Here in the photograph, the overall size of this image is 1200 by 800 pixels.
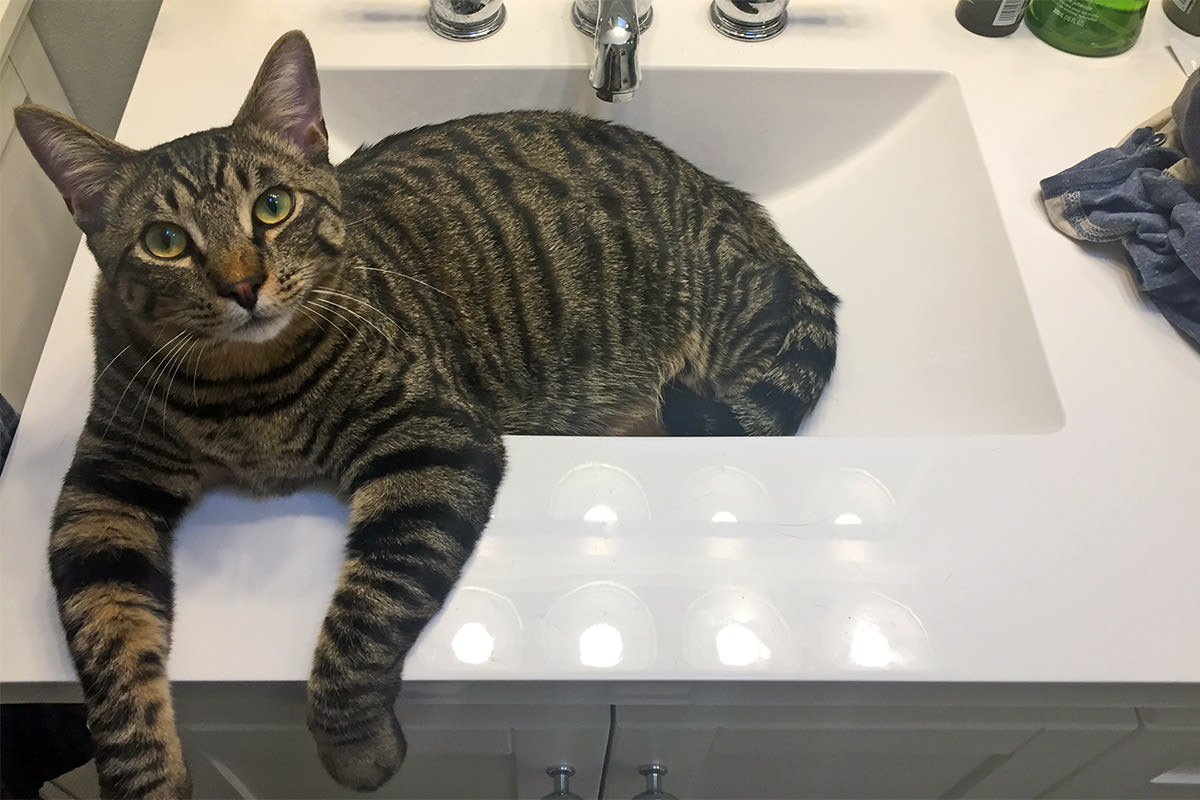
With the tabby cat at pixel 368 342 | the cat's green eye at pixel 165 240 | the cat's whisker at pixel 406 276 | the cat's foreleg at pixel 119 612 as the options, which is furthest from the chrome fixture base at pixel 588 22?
the cat's foreleg at pixel 119 612

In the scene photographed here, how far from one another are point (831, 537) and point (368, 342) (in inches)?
19.8

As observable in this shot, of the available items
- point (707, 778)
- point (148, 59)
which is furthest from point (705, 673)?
point (148, 59)

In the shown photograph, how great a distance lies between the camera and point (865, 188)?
1188 mm

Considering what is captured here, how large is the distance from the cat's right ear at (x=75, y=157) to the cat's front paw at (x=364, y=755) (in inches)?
Result: 20.4

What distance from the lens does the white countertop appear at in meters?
0.70

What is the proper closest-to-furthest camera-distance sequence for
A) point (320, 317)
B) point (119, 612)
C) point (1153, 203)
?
point (119, 612)
point (320, 317)
point (1153, 203)

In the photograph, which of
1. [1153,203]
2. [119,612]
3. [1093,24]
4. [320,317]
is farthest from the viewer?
[1093,24]

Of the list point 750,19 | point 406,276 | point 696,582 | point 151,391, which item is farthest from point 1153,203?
point 151,391

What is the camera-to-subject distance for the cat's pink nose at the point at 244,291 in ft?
2.39

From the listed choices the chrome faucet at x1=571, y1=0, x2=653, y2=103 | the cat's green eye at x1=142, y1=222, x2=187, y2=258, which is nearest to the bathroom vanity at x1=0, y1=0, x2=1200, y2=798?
the chrome faucet at x1=571, y1=0, x2=653, y2=103

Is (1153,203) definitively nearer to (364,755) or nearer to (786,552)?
(786,552)

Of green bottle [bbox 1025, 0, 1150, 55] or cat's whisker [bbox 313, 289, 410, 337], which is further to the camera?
A: green bottle [bbox 1025, 0, 1150, 55]

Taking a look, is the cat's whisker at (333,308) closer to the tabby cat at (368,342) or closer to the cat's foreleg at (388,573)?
the tabby cat at (368,342)

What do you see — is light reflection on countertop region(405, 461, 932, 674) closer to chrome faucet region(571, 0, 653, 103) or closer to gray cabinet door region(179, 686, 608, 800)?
gray cabinet door region(179, 686, 608, 800)
